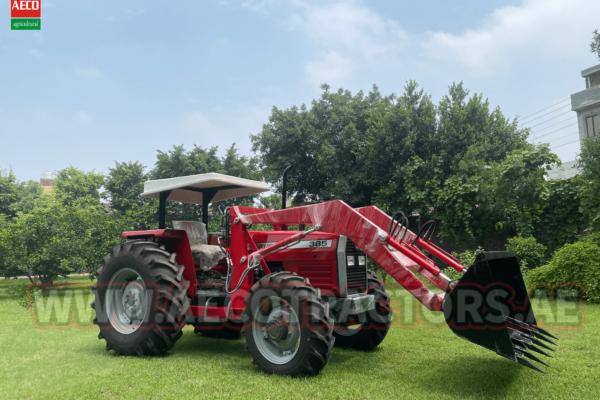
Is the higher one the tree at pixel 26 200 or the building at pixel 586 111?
the building at pixel 586 111

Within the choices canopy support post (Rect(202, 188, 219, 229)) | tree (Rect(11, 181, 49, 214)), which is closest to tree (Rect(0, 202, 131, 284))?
canopy support post (Rect(202, 188, 219, 229))

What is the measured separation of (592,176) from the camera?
10227 mm

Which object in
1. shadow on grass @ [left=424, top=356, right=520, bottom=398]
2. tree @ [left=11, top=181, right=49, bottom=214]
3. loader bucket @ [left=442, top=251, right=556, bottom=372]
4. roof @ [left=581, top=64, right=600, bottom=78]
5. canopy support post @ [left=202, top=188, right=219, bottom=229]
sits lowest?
shadow on grass @ [left=424, top=356, right=520, bottom=398]

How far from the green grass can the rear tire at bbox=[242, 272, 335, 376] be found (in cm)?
16

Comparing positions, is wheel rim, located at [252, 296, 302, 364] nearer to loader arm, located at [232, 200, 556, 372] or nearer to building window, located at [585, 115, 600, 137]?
loader arm, located at [232, 200, 556, 372]

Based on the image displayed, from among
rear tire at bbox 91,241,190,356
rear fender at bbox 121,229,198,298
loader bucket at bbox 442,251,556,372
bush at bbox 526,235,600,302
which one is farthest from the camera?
bush at bbox 526,235,600,302

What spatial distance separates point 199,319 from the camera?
5.80 m

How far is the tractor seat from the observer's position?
6.18 m

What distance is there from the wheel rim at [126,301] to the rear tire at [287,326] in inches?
67.9

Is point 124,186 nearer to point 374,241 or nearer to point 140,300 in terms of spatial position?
point 140,300

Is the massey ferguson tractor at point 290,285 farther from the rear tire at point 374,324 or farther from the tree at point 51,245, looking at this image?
the tree at point 51,245

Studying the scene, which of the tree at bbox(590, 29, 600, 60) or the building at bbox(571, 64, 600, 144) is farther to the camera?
the building at bbox(571, 64, 600, 144)

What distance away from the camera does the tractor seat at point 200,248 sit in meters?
6.18

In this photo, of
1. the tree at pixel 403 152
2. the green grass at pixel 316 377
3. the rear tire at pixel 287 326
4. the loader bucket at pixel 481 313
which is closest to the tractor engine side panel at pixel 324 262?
the rear tire at pixel 287 326
